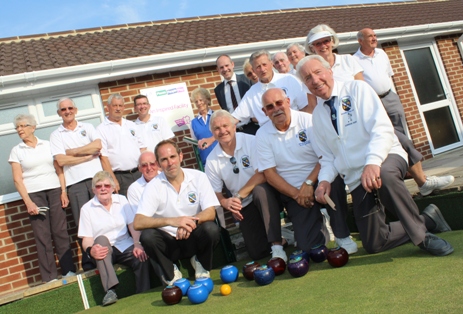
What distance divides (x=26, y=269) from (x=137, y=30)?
603 cm

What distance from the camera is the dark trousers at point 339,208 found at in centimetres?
428

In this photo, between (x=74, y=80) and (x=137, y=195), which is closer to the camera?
(x=137, y=195)

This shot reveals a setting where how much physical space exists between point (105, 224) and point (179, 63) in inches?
134

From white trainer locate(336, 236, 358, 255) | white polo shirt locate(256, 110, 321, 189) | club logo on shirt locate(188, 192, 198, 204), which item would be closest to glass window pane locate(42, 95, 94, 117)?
club logo on shirt locate(188, 192, 198, 204)

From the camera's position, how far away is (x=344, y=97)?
396 centimetres

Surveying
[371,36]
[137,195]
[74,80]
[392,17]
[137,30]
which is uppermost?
[137,30]

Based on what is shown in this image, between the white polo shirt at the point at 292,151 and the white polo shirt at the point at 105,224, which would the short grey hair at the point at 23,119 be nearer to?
the white polo shirt at the point at 105,224

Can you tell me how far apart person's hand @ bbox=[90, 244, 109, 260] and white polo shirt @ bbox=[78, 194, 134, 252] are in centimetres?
27

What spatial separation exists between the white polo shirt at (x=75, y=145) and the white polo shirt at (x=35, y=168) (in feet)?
0.48

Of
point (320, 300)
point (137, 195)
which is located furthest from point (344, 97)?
point (137, 195)

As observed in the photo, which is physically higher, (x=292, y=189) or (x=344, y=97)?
(x=344, y=97)

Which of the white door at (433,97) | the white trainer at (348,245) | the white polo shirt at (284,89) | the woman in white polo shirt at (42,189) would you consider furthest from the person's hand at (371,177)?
the white door at (433,97)

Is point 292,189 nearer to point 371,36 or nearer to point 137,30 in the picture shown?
point 371,36

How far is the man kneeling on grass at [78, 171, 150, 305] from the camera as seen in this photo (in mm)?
5220
